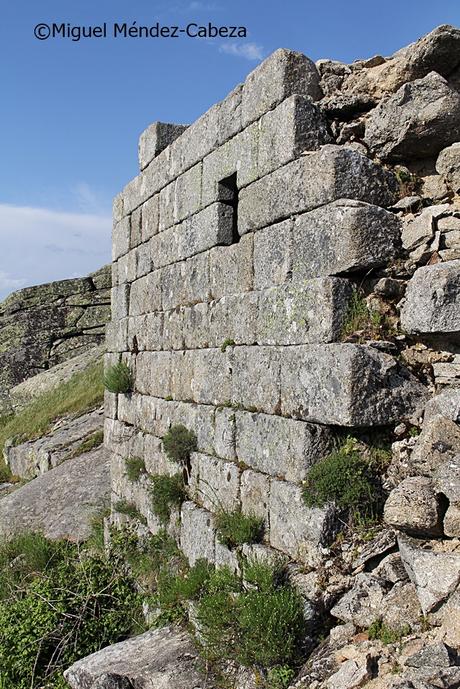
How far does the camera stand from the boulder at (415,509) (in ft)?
11.5

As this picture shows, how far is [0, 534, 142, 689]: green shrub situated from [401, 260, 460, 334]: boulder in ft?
11.6

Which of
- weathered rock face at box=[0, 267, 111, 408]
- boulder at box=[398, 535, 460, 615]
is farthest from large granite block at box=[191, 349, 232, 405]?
weathered rock face at box=[0, 267, 111, 408]

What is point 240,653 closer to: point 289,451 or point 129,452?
point 289,451

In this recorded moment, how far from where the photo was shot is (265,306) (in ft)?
16.0

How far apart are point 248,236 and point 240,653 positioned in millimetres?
2802

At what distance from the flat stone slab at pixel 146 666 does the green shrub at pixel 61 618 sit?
47 cm

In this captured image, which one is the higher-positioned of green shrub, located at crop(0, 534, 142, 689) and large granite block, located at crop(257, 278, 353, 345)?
large granite block, located at crop(257, 278, 353, 345)

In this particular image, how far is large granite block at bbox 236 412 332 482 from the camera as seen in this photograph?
423cm

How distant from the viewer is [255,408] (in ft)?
16.3

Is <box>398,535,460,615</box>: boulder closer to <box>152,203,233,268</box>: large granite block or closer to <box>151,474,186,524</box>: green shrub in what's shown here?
<box>151,474,186,524</box>: green shrub

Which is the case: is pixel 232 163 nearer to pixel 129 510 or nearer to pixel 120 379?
pixel 120 379

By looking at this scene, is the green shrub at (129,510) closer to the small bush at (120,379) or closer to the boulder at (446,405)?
the small bush at (120,379)

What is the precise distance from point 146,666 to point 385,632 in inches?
78.0

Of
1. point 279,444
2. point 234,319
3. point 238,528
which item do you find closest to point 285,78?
point 234,319
